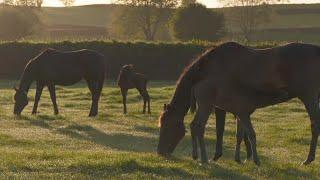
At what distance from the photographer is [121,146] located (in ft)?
49.8

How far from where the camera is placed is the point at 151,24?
90.4 metres

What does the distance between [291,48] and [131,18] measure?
7550 cm

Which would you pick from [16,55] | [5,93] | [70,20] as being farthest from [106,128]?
[70,20]

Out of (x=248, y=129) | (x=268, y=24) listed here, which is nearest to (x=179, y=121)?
(x=248, y=129)

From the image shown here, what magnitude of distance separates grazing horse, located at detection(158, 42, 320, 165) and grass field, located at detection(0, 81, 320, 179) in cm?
100

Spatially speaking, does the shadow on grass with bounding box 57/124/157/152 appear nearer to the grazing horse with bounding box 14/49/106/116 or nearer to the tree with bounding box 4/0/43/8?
the grazing horse with bounding box 14/49/106/116

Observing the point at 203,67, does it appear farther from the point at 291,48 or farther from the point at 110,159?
the point at 110,159

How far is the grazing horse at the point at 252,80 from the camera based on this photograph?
460 inches

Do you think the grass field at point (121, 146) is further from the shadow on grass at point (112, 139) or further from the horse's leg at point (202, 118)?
the horse's leg at point (202, 118)

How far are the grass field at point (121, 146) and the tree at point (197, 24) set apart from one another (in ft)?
142

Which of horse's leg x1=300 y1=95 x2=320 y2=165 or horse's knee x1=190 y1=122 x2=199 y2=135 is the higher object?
horse's leg x1=300 y1=95 x2=320 y2=165

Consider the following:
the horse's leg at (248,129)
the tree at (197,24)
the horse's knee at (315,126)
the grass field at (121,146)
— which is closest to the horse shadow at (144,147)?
the grass field at (121,146)

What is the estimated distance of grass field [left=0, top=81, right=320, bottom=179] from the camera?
1050 centimetres

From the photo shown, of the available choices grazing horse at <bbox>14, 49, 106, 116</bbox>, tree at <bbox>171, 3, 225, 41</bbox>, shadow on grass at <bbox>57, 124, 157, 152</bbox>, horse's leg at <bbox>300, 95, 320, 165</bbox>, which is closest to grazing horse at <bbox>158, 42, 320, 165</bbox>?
horse's leg at <bbox>300, 95, 320, 165</bbox>
